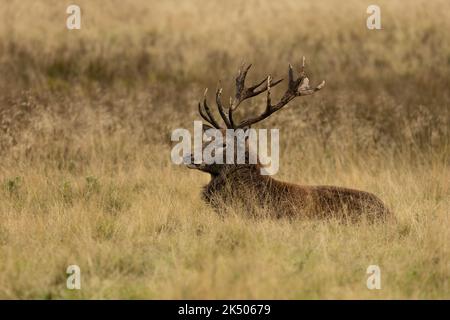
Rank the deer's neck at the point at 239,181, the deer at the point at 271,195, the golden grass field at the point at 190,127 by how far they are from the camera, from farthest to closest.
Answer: the deer's neck at the point at 239,181 < the deer at the point at 271,195 < the golden grass field at the point at 190,127

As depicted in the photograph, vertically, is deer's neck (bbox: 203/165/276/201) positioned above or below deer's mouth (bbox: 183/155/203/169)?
below

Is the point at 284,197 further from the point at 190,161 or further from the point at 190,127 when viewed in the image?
the point at 190,127

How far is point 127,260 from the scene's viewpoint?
6816mm

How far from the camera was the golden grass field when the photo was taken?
21.9 feet

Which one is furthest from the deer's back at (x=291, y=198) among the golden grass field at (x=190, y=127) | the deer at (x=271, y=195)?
the golden grass field at (x=190, y=127)

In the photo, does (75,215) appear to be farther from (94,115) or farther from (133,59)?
(133,59)

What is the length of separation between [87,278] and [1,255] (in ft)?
3.65

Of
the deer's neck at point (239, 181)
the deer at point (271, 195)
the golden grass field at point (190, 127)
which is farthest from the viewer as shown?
the deer's neck at point (239, 181)

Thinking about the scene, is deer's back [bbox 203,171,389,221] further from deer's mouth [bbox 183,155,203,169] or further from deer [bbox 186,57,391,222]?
deer's mouth [bbox 183,155,203,169]

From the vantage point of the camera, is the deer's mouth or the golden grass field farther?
the deer's mouth

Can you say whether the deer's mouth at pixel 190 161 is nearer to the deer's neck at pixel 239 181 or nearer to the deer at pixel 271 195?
the deer at pixel 271 195

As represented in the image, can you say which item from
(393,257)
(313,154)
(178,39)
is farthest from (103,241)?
(178,39)

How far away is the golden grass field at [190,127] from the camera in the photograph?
667 centimetres

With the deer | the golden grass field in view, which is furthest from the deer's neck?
the golden grass field
